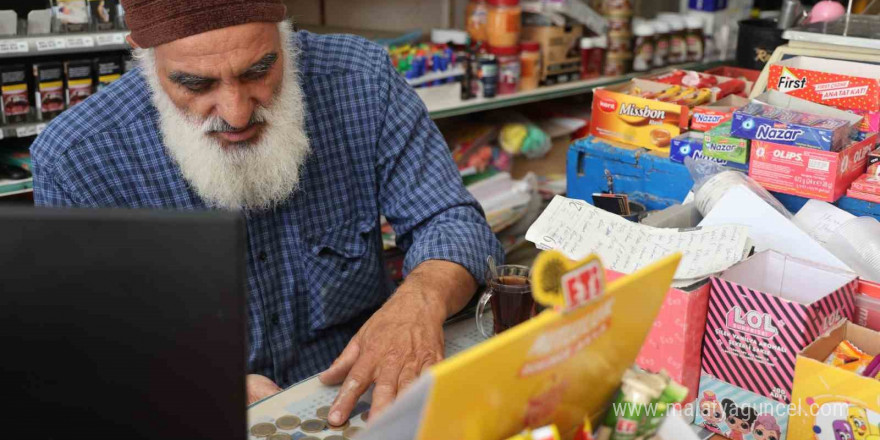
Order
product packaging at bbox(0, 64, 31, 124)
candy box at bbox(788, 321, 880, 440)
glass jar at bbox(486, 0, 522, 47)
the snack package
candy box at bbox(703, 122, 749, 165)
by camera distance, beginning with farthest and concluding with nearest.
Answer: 1. glass jar at bbox(486, 0, 522, 47)
2. product packaging at bbox(0, 64, 31, 124)
3. candy box at bbox(703, 122, 749, 165)
4. the snack package
5. candy box at bbox(788, 321, 880, 440)

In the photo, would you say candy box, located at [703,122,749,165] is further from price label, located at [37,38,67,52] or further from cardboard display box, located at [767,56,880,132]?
price label, located at [37,38,67,52]

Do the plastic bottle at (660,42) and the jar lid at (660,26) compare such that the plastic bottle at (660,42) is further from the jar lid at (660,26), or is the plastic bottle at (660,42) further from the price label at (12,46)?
the price label at (12,46)

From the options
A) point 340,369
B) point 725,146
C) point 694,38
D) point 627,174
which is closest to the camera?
point 340,369

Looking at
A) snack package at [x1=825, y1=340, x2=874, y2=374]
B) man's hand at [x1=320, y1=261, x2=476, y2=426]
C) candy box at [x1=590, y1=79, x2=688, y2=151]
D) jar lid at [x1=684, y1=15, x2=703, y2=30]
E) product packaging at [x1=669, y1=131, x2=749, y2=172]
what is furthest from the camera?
jar lid at [x1=684, y1=15, x2=703, y2=30]

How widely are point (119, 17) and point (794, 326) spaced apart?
6.19ft

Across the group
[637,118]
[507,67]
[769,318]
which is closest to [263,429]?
[769,318]

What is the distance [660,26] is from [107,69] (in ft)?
7.19

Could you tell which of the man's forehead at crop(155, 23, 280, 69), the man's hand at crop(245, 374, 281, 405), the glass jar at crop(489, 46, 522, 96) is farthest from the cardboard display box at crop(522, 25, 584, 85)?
the man's hand at crop(245, 374, 281, 405)

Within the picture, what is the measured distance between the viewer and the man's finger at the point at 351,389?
1.14 meters

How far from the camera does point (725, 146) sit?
62.8 inches

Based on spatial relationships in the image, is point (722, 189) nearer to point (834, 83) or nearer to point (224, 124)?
point (834, 83)

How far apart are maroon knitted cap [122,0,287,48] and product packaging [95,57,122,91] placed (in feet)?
2.75

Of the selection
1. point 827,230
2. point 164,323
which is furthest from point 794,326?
point 164,323

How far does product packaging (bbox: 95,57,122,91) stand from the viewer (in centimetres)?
220
